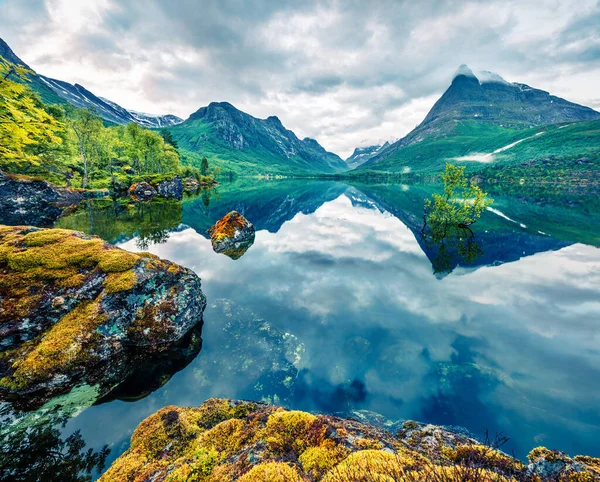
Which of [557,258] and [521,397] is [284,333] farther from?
[557,258]

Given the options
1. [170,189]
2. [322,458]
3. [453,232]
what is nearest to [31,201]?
[170,189]

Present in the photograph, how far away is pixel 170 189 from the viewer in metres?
74.2

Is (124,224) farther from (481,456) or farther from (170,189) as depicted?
(170,189)

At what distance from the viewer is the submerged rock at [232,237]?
2731 centimetres

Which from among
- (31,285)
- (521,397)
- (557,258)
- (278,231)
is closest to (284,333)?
(521,397)

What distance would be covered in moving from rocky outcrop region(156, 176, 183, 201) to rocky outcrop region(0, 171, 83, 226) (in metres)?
29.7

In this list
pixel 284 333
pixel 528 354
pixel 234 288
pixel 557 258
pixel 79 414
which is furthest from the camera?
pixel 557 258

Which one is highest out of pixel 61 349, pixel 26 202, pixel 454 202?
pixel 454 202

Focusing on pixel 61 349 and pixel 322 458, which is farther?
pixel 61 349

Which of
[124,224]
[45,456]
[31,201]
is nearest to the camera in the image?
[45,456]

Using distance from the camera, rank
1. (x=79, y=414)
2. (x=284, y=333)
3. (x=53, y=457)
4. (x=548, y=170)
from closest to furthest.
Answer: (x=53, y=457) → (x=79, y=414) → (x=284, y=333) → (x=548, y=170)

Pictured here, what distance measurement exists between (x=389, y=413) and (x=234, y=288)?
41.4ft

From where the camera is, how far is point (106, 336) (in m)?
10.1

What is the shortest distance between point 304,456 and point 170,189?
3237 inches
